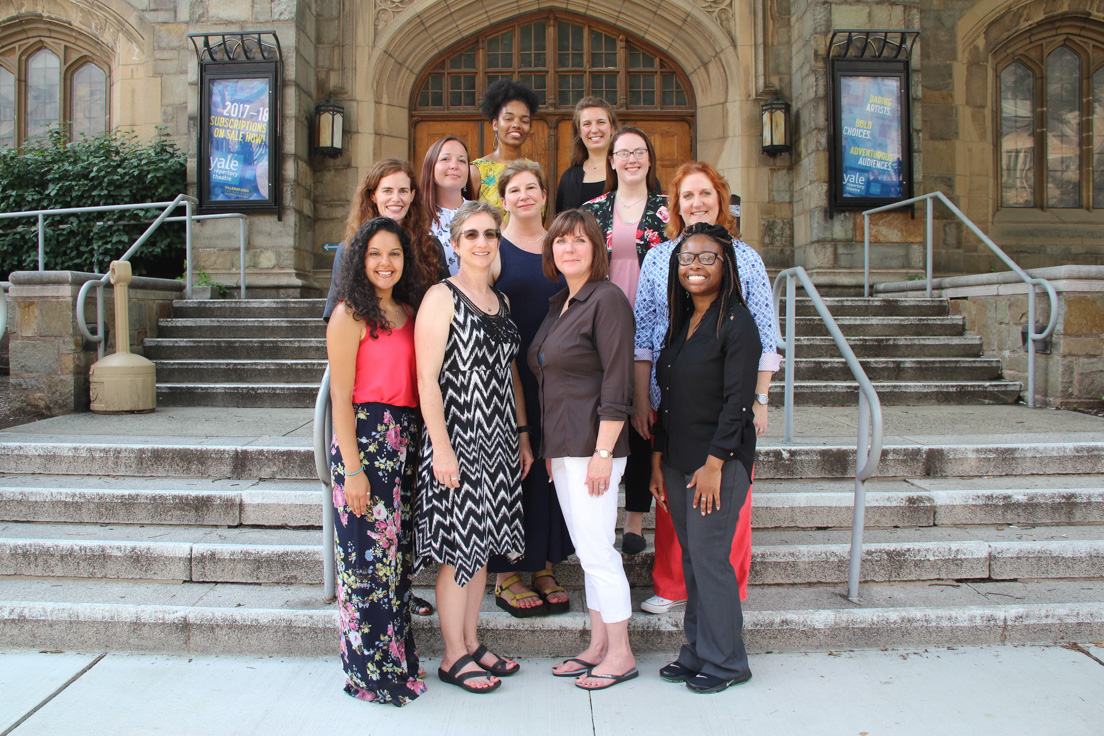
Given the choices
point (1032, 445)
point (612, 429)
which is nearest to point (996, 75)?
point (1032, 445)

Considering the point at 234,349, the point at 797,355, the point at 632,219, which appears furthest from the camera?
the point at 234,349

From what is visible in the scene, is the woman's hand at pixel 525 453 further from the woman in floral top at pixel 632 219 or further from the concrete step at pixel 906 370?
the concrete step at pixel 906 370

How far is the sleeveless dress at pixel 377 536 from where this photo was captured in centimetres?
245

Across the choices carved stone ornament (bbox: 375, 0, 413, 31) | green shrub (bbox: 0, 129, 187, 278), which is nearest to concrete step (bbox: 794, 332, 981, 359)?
carved stone ornament (bbox: 375, 0, 413, 31)

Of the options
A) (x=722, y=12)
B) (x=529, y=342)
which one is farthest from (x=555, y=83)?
(x=529, y=342)

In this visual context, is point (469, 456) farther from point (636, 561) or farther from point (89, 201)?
point (89, 201)

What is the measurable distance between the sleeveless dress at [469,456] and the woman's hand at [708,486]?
657 mm

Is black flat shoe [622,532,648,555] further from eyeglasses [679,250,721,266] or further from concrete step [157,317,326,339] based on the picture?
concrete step [157,317,326,339]

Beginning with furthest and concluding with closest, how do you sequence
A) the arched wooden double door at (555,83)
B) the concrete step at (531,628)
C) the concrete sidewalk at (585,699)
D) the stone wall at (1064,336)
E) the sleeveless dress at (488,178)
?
the arched wooden double door at (555,83)
the stone wall at (1064,336)
the sleeveless dress at (488,178)
the concrete step at (531,628)
the concrete sidewalk at (585,699)

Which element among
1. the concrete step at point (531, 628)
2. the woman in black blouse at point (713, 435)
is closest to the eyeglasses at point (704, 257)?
the woman in black blouse at point (713, 435)

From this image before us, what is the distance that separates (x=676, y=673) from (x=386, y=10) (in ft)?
28.8

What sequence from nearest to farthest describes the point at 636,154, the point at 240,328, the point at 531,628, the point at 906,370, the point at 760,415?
1. the point at 760,415
2. the point at 531,628
3. the point at 636,154
4. the point at 906,370
5. the point at 240,328

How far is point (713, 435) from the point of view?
2.47 metres

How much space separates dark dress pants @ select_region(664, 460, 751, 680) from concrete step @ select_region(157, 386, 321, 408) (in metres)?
4.02
